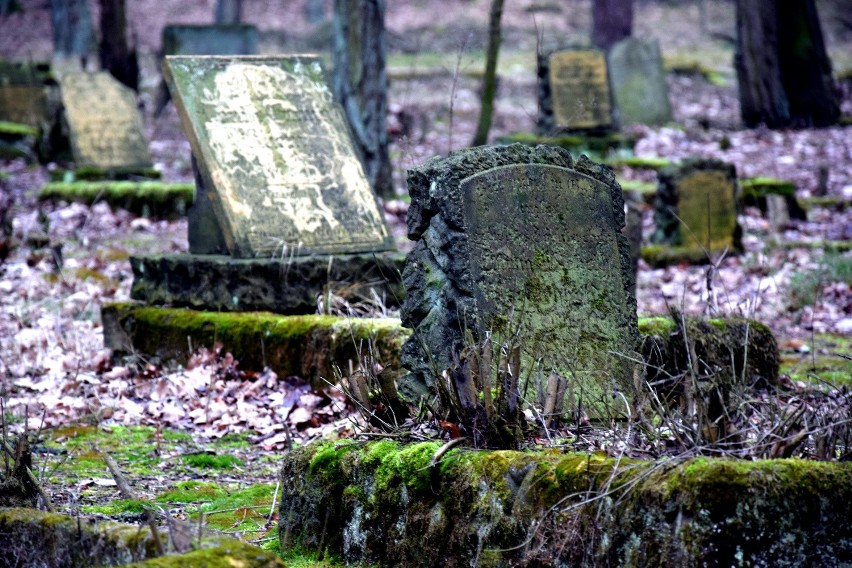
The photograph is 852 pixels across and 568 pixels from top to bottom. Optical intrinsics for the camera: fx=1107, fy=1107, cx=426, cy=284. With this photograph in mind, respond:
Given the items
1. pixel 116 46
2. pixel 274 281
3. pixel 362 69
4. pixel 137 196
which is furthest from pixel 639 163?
pixel 116 46

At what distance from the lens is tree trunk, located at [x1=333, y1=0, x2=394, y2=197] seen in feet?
38.9

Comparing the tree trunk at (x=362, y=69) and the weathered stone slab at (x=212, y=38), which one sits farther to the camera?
the weathered stone slab at (x=212, y=38)

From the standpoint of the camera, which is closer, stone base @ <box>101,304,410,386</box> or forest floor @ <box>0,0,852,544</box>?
forest floor @ <box>0,0,852,544</box>

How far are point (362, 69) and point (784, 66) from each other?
10140mm

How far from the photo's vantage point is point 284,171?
275 inches

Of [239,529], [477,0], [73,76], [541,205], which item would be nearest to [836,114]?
[73,76]

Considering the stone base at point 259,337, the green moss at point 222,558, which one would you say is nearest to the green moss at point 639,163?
the stone base at point 259,337

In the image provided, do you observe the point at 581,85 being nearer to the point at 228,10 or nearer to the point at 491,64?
the point at 491,64

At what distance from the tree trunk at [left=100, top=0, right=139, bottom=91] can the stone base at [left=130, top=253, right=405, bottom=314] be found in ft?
47.8

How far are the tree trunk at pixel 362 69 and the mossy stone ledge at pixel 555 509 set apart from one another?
8377 mm

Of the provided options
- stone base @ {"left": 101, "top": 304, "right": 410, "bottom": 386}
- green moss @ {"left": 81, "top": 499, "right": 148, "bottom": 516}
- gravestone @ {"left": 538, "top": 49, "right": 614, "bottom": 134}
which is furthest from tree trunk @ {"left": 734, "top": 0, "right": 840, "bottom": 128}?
green moss @ {"left": 81, "top": 499, "right": 148, "bottom": 516}

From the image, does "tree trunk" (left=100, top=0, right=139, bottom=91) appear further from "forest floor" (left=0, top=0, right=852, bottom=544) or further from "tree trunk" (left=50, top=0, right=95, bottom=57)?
"tree trunk" (left=50, top=0, right=95, bottom=57)

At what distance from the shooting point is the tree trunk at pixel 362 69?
11.9 metres

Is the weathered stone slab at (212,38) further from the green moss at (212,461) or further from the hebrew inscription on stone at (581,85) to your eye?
the green moss at (212,461)
